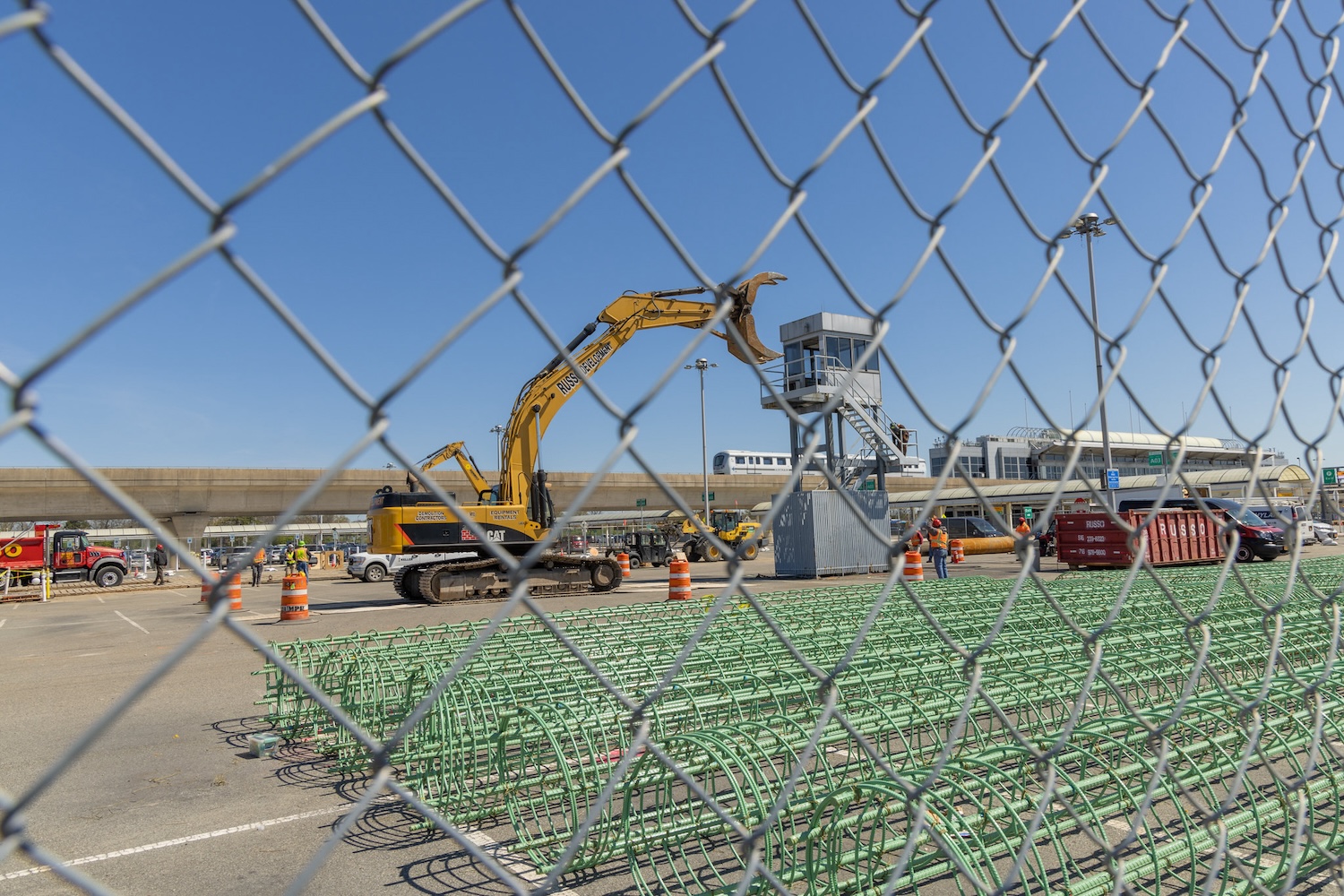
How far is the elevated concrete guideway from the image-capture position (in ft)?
139

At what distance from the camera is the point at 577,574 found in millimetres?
20359

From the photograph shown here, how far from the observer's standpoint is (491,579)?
1956 centimetres

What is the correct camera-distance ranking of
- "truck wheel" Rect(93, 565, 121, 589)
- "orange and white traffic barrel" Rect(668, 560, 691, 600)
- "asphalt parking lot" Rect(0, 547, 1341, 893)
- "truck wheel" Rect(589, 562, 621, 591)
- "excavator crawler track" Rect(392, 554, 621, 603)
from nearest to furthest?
"asphalt parking lot" Rect(0, 547, 1341, 893) → "orange and white traffic barrel" Rect(668, 560, 691, 600) → "excavator crawler track" Rect(392, 554, 621, 603) → "truck wheel" Rect(589, 562, 621, 591) → "truck wheel" Rect(93, 565, 121, 589)

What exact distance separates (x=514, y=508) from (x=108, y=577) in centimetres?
2329

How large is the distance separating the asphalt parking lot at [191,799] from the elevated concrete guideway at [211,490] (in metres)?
26.8

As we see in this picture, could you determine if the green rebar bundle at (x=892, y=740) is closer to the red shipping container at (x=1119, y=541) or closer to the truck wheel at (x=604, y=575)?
the truck wheel at (x=604, y=575)

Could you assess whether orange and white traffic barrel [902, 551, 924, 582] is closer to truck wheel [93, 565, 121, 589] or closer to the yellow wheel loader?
the yellow wheel loader

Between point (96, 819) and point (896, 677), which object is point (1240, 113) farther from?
point (96, 819)

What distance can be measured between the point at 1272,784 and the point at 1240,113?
410 centimetres

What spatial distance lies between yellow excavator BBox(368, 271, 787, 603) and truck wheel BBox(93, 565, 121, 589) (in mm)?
19519

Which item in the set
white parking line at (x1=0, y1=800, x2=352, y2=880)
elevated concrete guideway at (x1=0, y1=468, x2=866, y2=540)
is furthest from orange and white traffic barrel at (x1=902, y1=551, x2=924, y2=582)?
elevated concrete guideway at (x1=0, y1=468, x2=866, y2=540)

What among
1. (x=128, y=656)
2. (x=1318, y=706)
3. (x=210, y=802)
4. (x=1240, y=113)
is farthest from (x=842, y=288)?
Result: (x=128, y=656)

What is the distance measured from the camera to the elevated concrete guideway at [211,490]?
139 ft

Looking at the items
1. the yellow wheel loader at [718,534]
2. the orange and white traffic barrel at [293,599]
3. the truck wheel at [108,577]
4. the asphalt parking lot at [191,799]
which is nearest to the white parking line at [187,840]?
the asphalt parking lot at [191,799]
